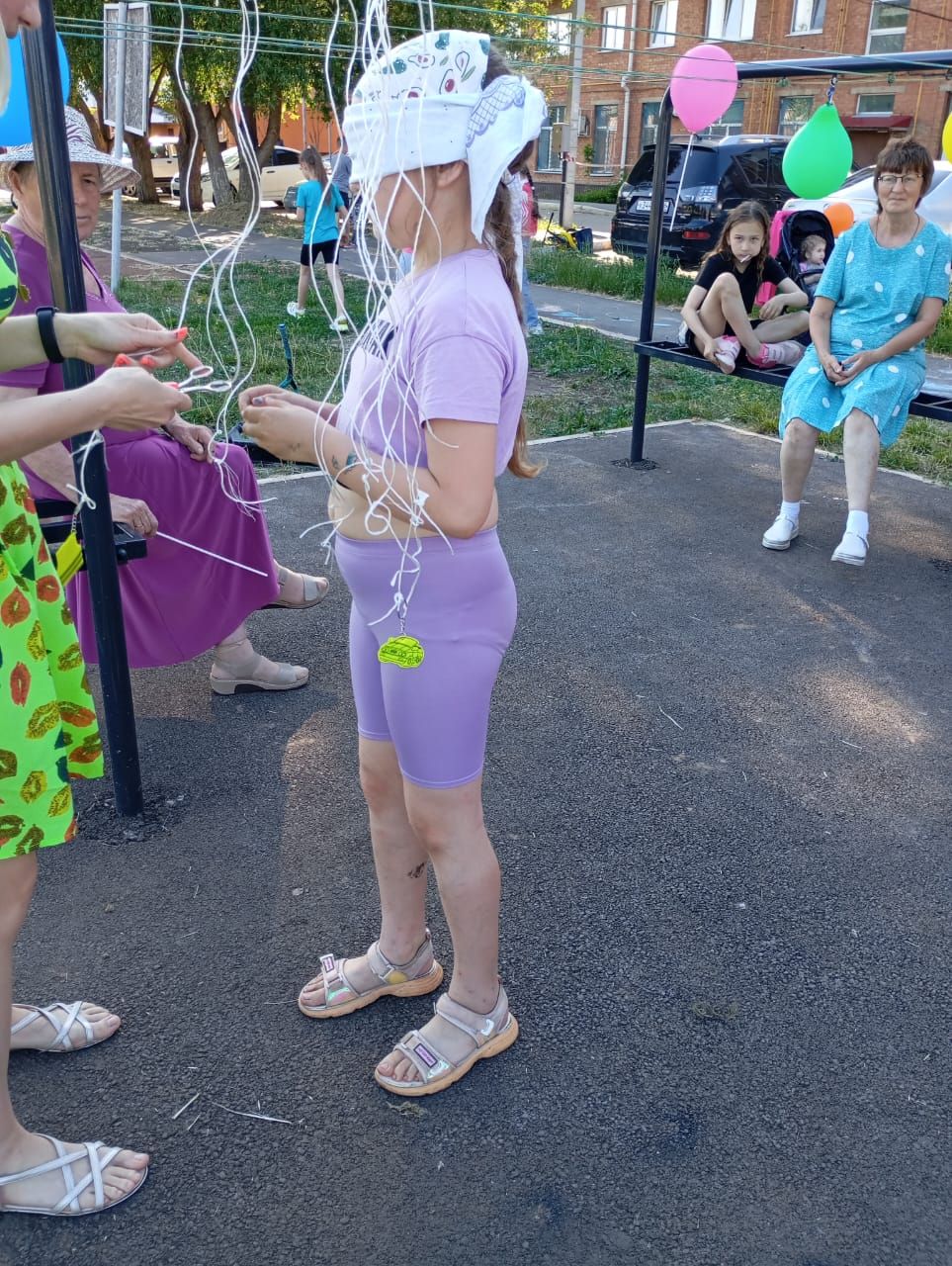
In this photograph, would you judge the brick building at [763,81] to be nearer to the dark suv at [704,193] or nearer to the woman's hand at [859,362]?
the dark suv at [704,193]

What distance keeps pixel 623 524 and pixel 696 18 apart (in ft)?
103

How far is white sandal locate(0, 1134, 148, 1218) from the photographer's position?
1.86 metres

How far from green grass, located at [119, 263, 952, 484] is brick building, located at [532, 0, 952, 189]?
52.9 feet

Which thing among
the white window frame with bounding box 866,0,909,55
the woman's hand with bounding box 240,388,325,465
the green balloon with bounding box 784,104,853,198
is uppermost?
the white window frame with bounding box 866,0,909,55

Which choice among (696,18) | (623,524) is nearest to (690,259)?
(623,524)

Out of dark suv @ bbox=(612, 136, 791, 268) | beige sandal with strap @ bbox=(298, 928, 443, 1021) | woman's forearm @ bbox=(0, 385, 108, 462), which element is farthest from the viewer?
dark suv @ bbox=(612, 136, 791, 268)

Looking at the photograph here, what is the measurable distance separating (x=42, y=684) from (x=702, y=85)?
646 cm

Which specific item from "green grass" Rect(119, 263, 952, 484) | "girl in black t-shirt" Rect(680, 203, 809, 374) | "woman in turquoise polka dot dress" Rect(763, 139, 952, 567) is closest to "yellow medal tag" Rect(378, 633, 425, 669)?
"woman in turquoise polka dot dress" Rect(763, 139, 952, 567)

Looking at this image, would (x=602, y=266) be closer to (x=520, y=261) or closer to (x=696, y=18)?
(x=520, y=261)

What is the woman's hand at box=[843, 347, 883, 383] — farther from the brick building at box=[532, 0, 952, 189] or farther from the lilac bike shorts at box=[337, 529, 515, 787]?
the brick building at box=[532, 0, 952, 189]

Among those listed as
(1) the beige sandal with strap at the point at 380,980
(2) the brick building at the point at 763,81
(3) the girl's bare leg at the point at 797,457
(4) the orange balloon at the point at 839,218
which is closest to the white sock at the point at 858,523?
(3) the girl's bare leg at the point at 797,457

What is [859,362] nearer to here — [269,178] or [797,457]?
[797,457]

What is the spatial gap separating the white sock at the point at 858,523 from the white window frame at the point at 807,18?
2905 centimetres

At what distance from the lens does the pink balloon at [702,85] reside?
6348 mm
